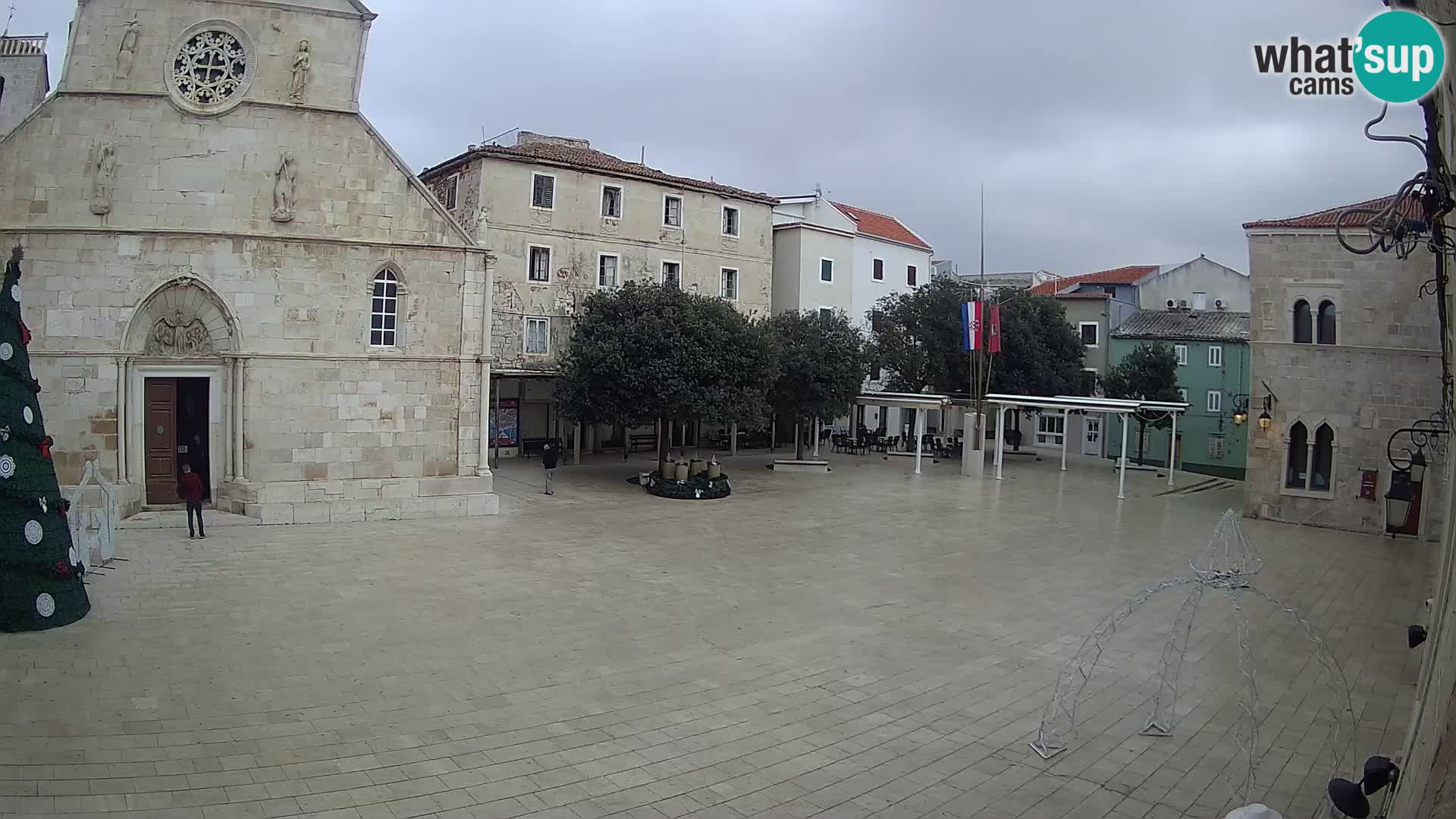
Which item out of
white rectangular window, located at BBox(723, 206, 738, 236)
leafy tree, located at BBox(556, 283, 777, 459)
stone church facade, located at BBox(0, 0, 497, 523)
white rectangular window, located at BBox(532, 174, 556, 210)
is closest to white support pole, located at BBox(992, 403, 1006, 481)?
leafy tree, located at BBox(556, 283, 777, 459)

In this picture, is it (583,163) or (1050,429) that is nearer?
(583,163)

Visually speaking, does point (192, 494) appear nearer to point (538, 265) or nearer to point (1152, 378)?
point (538, 265)

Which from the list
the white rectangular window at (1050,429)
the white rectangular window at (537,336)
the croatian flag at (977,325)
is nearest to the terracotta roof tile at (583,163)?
the white rectangular window at (537,336)

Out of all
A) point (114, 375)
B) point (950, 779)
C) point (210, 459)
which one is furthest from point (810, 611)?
point (114, 375)

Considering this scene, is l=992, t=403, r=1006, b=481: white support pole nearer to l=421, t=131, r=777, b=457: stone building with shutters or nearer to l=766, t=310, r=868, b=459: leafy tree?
l=766, t=310, r=868, b=459: leafy tree

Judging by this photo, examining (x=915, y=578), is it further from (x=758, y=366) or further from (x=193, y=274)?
(x=193, y=274)

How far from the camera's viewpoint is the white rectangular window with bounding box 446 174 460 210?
31.4 meters

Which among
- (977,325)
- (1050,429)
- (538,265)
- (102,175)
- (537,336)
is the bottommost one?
(1050,429)

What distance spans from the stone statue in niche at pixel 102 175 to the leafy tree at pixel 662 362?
11859 millimetres

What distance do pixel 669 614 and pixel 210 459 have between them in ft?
39.0

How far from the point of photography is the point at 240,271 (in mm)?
18969

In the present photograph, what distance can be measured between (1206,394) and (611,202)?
3037cm

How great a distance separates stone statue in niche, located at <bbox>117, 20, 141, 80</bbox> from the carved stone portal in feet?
16.3

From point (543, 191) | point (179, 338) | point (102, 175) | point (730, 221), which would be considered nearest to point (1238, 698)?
point (179, 338)
